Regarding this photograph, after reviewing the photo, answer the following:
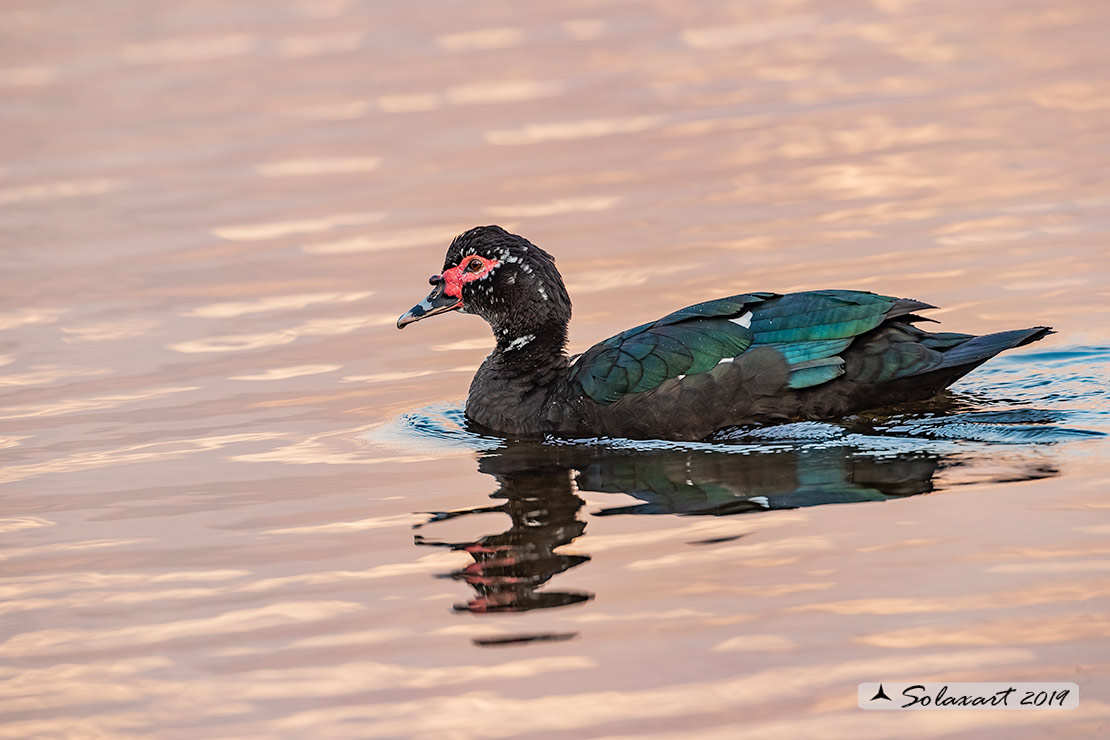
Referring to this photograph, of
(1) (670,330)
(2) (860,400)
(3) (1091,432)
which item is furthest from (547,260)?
(3) (1091,432)

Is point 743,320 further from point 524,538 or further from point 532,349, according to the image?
point 524,538

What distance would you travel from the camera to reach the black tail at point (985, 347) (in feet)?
31.2

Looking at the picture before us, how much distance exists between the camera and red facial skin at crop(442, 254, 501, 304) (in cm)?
1097

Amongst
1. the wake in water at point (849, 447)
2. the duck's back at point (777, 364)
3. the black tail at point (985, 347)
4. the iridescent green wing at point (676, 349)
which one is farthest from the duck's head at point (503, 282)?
the black tail at point (985, 347)

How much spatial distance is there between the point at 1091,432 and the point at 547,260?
377 cm

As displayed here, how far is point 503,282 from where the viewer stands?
11.0 m

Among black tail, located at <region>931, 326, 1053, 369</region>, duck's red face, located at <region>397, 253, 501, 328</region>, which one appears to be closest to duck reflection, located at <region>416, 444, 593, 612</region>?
duck's red face, located at <region>397, 253, 501, 328</region>

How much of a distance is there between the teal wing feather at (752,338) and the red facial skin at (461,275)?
3.83 feet

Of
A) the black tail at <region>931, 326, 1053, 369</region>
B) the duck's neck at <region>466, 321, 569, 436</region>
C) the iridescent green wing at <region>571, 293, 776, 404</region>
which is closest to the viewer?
the black tail at <region>931, 326, 1053, 369</region>

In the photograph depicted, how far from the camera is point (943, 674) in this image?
6.17m

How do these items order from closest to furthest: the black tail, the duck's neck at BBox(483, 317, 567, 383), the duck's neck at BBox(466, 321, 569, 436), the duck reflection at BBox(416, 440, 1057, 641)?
the duck reflection at BBox(416, 440, 1057, 641) < the black tail < the duck's neck at BBox(466, 321, 569, 436) < the duck's neck at BBox(483, 317, 567, 383)

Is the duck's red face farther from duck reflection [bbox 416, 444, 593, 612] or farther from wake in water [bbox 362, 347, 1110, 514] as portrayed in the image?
duck reflection [bbox 416, 444, 593, 612]

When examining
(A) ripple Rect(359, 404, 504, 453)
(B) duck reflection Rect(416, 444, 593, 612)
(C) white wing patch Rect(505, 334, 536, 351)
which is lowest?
(B) duck reflection Rect(416, 444, 593, 612)

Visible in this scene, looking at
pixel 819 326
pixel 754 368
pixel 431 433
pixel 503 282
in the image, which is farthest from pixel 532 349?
pixel 819 326
